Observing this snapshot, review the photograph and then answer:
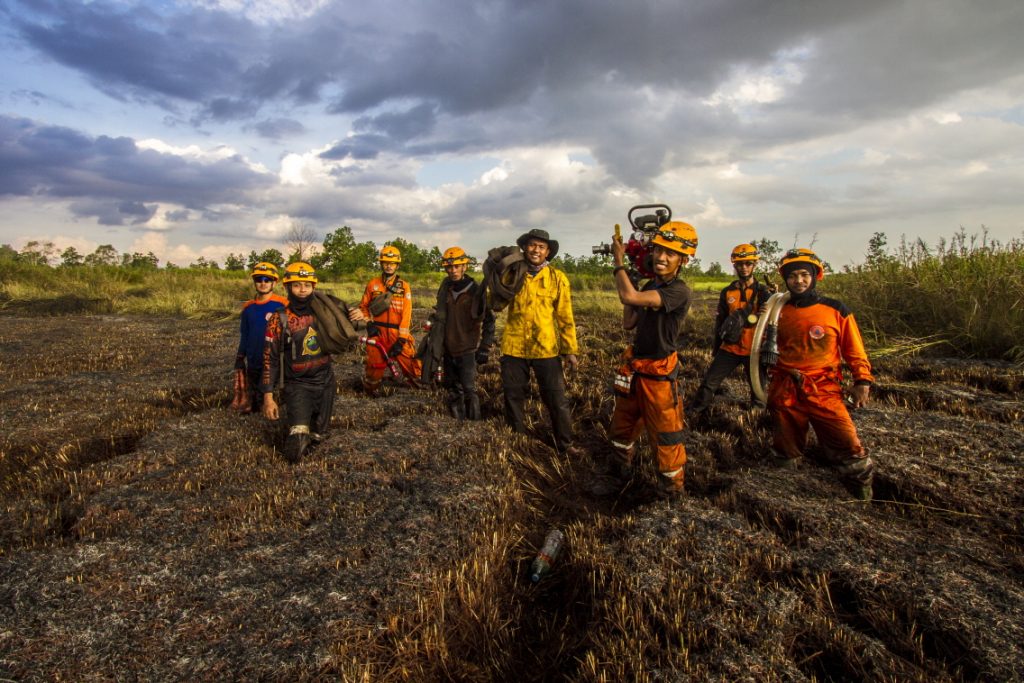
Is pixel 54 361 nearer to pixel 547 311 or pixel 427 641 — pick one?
pixel 547 311

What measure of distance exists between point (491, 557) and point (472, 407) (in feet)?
9.11

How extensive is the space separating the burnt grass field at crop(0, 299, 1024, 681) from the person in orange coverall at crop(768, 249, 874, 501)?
28 cm

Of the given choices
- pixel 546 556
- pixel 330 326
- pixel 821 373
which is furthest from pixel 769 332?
pixel 330 326

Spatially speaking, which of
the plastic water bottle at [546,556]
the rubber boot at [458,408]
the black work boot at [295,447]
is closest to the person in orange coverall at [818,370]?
the plastic water bottle at [546,556]

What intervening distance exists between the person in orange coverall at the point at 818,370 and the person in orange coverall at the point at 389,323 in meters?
4.61

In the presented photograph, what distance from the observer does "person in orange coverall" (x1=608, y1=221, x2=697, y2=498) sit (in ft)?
11.7

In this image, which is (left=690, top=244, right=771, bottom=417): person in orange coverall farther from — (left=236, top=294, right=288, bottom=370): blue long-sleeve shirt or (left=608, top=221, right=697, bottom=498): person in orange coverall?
(left=236, top=294, right=288, bottom=370): blue long-sleeve shirt

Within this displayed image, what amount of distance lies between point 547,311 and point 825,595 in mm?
3012

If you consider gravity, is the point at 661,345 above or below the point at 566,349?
above

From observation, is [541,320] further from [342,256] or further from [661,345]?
[342,256]

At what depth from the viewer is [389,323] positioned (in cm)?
686

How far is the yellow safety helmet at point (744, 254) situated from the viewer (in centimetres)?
584

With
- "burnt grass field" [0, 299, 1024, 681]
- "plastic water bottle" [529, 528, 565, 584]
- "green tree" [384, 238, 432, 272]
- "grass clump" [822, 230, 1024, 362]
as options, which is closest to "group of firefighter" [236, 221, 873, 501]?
"burnt grass field" [0, 299, 1024, 681]

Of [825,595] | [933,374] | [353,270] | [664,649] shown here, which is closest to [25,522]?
[664,649]
